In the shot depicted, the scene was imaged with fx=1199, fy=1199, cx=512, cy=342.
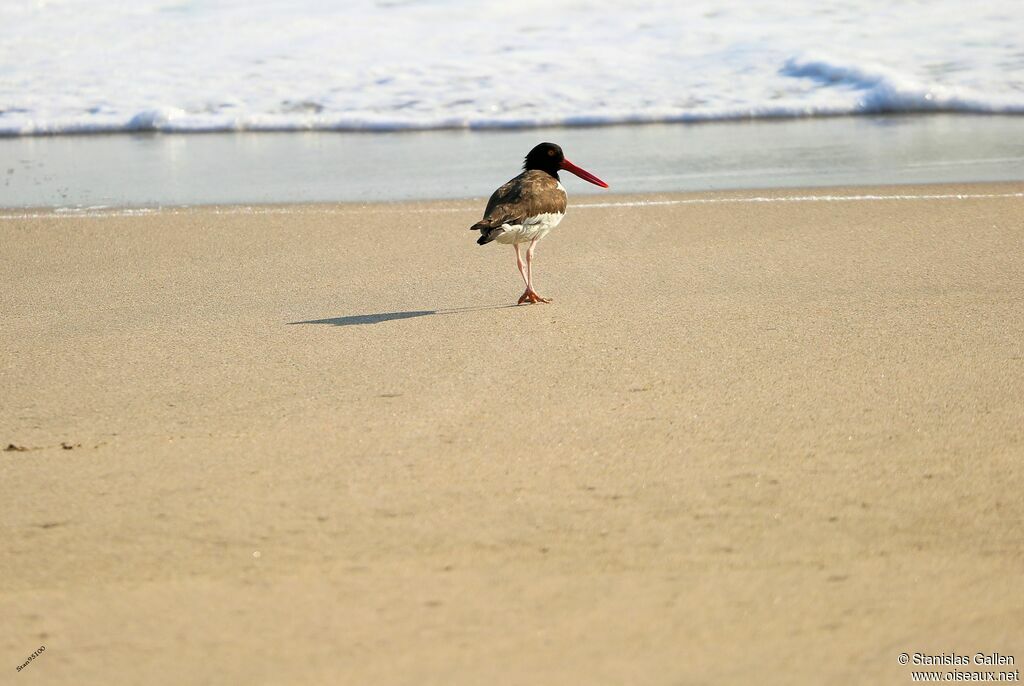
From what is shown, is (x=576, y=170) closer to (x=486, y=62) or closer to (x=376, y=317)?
(x=376, y=317)

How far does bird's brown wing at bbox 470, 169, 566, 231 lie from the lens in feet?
19.4

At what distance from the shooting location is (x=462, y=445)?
3.91 meters

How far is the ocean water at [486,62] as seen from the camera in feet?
41.6

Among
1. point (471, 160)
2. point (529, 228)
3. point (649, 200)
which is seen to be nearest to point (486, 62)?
point (471, 160)

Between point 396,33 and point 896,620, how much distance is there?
45.7 ft

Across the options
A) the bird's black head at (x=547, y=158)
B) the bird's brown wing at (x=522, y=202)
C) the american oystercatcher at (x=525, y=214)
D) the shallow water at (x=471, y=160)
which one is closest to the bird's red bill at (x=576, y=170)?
the bird's black head at (x=547, y=158)

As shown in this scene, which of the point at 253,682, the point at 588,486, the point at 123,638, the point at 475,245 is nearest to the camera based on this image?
the point at 253,682

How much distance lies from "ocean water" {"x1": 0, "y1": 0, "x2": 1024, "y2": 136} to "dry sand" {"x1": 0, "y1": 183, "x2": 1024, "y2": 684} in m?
6.31

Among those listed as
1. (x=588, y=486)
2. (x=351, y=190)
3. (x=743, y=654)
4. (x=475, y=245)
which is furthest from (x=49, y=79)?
(x=743, y=654)

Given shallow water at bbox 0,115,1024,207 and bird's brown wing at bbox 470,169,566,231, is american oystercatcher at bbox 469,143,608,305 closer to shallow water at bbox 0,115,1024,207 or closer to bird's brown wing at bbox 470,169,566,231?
bird's brown wing at bbox 470,169,566,231

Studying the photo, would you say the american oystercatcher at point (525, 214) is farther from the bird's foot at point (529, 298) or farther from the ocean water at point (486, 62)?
the ocean water at point (486, 62)

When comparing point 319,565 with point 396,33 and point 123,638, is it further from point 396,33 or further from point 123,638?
point 396,33

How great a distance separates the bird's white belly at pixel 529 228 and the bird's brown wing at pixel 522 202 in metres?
0.02

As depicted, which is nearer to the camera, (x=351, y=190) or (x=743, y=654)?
(x=743, y=654)
